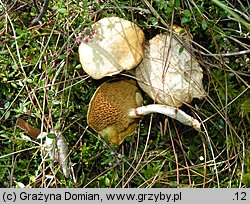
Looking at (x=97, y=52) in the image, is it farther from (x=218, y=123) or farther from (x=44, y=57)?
(x=218, y=123)

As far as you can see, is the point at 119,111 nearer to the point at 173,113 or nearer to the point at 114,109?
the point at 114,109

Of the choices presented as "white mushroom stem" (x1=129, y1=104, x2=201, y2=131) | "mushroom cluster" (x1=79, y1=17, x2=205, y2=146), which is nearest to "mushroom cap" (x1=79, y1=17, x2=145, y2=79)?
"mushroom cluster" (x1=79, y1=17, x2=205, y2=146)

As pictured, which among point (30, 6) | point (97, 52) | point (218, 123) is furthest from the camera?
point (30, 6)

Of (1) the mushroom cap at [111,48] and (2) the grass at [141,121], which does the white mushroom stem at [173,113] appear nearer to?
(2) the grass at [141,121]

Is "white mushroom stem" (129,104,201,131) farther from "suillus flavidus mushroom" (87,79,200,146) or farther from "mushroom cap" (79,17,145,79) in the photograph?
"mushroom cap" (79,17,145,79)

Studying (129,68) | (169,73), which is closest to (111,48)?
(129,68)

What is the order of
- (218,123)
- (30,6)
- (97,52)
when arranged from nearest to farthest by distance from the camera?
(97,52) < (218,123) < (30,6)
